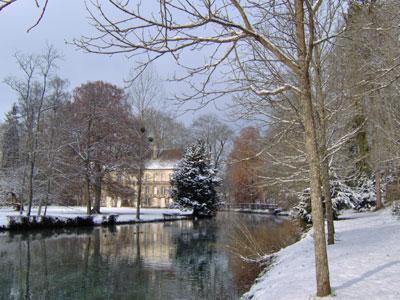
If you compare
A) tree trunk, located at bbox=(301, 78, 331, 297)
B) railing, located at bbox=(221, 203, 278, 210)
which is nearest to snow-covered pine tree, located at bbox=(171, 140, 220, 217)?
railing, located at bbox=(221, 203, 278, 210)

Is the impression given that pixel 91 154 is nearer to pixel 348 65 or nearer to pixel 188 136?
pixel 348 65

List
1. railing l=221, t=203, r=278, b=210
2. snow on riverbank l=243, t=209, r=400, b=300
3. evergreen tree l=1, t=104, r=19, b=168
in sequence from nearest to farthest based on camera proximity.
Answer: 1. snow on riverbank l=243, t=209, r=400, b=300
2. evergreen tree l=1, t=104, r=19, b=168
3. railing l=221, t=203, r=278, b=210

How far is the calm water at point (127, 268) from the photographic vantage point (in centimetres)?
1150

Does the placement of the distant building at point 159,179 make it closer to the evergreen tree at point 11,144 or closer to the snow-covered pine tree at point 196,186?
the snow-covered pine tree at point 196,186

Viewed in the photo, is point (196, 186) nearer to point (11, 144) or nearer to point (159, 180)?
point (11, 144)

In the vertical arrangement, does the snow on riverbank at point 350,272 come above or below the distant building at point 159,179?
below

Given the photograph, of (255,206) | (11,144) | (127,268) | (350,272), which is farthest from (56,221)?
(255,206)

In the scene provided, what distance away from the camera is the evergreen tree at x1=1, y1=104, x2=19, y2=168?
41.5 metres

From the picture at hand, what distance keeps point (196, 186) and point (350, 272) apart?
132ft

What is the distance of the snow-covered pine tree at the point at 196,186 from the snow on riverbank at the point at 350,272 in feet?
117

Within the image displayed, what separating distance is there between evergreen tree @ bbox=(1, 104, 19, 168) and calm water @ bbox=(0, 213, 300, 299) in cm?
1978

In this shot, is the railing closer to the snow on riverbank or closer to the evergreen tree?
the evergreen tree

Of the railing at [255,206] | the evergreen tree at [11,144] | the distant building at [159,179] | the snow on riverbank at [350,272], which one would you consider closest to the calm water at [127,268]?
the snow on riverbank at [350,272]

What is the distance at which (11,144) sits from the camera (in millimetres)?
46781
